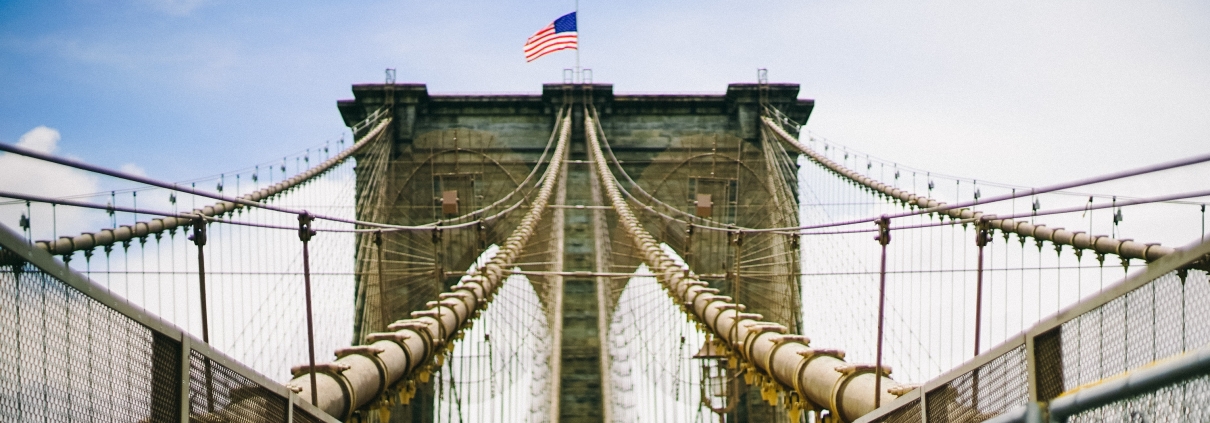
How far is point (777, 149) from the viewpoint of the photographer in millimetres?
22828

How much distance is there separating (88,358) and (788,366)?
502cm

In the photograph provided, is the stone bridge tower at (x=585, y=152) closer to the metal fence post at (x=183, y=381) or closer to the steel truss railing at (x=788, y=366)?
the steel truss railing at (x=788, y=366)

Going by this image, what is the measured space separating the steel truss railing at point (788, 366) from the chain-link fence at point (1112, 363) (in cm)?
151

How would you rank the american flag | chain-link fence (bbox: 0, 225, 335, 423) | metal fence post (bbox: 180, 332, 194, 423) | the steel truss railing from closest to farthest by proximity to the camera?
chain-link fence (bbox: 0, 225, 335, 423) < metal fence post (bbox: 180, 332, 194, 423) < the steel truss railing < the american flag

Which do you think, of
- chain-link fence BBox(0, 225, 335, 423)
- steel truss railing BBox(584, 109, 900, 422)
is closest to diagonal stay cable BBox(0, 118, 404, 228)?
chain-link fence BBox(0, 225, 335, 423)

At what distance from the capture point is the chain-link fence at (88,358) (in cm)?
335

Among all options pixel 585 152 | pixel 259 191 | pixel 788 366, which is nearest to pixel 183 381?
pixel 788 366

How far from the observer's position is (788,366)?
7805 millimetres

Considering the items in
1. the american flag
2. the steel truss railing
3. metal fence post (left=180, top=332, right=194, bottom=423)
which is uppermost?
the american flag

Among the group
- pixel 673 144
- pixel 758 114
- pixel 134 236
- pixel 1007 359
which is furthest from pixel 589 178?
pixel 1007 359

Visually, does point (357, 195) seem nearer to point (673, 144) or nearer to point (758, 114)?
point (673, 144)

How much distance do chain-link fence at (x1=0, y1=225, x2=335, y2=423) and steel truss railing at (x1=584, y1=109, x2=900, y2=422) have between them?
3326 mm

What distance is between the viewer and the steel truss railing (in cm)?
652

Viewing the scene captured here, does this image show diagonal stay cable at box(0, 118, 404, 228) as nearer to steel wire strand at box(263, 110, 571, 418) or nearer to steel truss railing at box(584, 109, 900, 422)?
steel wire strand at box(263, 110, 571, 418)
